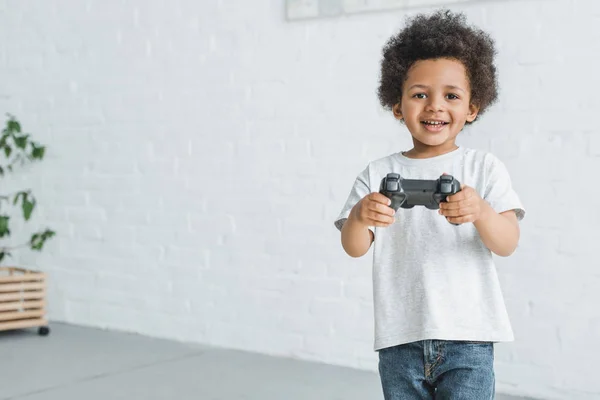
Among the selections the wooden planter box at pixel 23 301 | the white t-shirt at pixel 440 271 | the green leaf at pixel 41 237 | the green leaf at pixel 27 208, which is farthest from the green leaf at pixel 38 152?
the white t-shirt at pixel 440 271

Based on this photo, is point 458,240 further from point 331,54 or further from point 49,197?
point 49,197

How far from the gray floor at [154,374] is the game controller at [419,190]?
1451 millimetres

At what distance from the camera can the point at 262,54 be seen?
334cm

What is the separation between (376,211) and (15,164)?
3019mm

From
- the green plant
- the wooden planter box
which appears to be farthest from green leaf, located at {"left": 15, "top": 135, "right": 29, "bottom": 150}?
the wooden planter box

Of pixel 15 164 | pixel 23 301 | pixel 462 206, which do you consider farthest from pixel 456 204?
pixel 15 164

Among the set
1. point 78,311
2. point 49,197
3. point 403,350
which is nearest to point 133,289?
point 78,311

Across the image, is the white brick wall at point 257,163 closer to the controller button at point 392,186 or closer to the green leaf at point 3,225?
the green leaf at point 3,225

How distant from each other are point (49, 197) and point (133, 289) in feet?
2.15

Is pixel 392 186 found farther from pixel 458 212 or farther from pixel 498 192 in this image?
pixel 498 192

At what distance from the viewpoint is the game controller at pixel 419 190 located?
1480 millimetres

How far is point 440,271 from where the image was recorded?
A: 167 cm

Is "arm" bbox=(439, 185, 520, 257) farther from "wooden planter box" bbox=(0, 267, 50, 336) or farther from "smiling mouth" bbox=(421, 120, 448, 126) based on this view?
"wooden planter box" bbox=(0, 267, 50, 336)

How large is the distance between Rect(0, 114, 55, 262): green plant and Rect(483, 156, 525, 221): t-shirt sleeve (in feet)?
9.03
